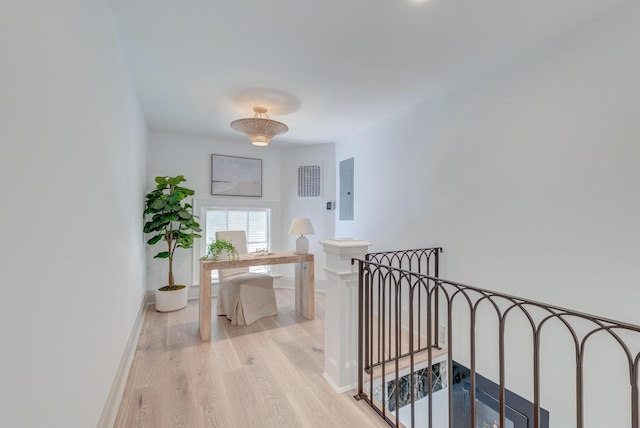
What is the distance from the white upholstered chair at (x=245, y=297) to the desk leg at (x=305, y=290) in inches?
12.7

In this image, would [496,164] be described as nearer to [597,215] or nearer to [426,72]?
[597,215]

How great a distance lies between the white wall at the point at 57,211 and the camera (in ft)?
2.41

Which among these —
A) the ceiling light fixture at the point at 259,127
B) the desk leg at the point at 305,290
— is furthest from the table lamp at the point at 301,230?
the ceiling light fixture at the point at 259,127

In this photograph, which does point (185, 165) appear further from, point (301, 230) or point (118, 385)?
point (118, 385)

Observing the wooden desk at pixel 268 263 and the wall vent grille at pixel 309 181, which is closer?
the wooden desk at pixel 268 263

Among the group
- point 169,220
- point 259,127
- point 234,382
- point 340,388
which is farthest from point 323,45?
point 169,220

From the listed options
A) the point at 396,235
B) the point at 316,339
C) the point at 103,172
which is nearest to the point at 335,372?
the point at 316,339

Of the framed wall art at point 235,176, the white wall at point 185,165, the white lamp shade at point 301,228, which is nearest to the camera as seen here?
the white lamp shade at point 301,228

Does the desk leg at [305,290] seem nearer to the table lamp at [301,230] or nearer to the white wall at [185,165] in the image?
the table lamp at [301,230]

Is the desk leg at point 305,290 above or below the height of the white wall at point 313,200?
below

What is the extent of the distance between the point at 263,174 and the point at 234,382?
3.26 metres

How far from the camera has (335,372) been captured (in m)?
1.99

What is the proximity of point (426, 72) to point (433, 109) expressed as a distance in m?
0.57

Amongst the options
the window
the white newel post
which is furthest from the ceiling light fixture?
the window
